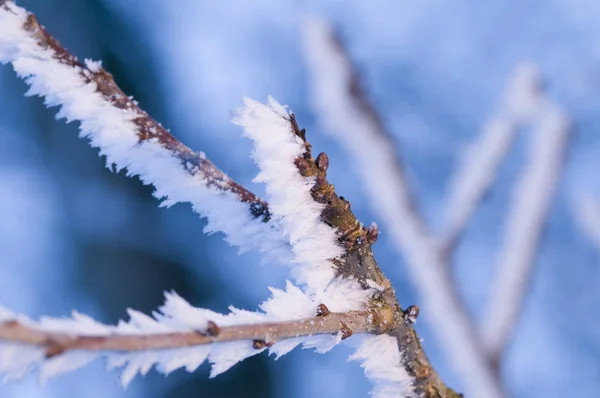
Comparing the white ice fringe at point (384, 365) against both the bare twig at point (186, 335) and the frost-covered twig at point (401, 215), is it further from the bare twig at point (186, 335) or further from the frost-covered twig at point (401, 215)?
the frost-covered twig at point (401, 215)

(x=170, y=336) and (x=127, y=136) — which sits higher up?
(x=127, y=136)

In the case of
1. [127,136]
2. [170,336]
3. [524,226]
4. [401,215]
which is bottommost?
[170,336]

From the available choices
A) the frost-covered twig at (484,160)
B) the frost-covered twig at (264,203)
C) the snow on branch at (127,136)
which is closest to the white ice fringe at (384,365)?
the frost-covered twig at (264,203)

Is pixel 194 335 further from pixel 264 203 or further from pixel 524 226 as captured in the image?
pixel 524 226

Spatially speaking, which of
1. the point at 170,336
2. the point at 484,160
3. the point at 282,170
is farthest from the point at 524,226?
the point at 170,336

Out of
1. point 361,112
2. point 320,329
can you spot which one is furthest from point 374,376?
point 361,112

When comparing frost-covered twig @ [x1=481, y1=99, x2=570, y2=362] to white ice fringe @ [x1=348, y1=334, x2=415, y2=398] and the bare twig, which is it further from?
the bare twig

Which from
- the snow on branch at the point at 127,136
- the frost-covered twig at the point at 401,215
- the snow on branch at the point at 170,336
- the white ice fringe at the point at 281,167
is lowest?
the snow on branch at the point at 170,336
